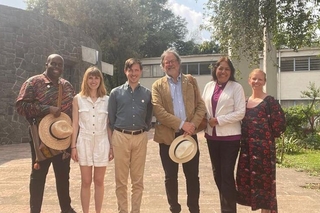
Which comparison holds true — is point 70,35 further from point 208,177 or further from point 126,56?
point 126,56

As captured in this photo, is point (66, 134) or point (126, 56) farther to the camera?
point (126, 56)

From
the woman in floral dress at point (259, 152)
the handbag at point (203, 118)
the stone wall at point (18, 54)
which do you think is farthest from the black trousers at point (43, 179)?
the stone wall at point (18, 54)

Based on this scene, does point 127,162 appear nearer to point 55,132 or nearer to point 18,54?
point 55,132

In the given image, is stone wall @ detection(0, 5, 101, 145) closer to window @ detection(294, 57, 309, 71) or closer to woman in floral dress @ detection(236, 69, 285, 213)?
woman in floral dress @ detection(236, 69, 285, 213)

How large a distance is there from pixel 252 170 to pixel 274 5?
393 centimetres

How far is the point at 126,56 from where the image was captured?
25516 mm

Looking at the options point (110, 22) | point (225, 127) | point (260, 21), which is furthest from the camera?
point (110, 22)

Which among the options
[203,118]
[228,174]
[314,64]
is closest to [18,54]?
[203,118]

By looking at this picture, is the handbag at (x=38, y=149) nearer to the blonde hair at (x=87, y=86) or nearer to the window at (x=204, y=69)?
the blonde hair at (x=87, y=86)

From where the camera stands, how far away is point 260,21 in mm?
6891

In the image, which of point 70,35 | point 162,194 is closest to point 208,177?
point 162,194

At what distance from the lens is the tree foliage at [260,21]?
21.5ft

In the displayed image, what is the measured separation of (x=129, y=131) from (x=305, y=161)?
627 cm

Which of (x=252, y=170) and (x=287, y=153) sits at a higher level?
(x=252, y=170)
